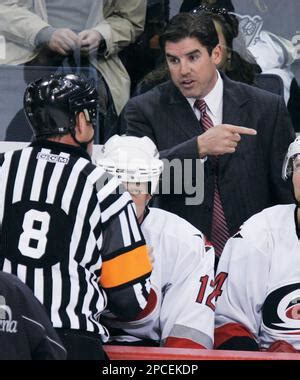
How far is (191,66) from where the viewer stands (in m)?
4.28

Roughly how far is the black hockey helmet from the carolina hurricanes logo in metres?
0.85

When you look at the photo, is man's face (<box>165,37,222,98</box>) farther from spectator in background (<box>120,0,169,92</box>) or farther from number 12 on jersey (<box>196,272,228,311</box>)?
number 12 on jersey (<box>196,272,228,311</box>)

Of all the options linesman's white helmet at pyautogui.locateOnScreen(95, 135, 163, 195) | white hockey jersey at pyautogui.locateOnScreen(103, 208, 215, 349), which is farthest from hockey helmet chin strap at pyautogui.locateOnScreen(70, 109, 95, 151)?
white hockey jersey at pyautogui.locateOnScreen(103, 208, 215, 349)

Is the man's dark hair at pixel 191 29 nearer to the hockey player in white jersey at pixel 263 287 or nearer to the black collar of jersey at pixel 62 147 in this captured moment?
the hockey player in white jersey at pixel 263 287

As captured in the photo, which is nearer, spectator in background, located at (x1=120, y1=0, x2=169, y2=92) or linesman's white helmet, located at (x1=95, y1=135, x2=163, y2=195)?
linesman's white helmet, located at (x1=95, y1=135, x2=163, y2=195)

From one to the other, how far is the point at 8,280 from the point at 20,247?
0.56m

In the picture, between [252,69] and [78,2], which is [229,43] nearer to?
[252,69]

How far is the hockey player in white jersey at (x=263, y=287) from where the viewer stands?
387 cm

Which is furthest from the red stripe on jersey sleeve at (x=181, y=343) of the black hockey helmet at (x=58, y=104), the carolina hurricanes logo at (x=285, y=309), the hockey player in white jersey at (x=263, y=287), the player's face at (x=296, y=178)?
the black hockey helmet at (x=58, y=104)

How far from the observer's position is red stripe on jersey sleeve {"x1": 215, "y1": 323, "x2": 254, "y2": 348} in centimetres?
384

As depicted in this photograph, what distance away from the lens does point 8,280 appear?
2.82m

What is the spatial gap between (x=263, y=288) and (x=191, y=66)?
880 mm

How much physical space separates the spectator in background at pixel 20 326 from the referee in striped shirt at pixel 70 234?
19.6 inches
